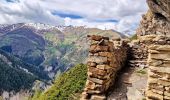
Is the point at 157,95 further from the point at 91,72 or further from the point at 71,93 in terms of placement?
the point at 71,93

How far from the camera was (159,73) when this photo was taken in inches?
680

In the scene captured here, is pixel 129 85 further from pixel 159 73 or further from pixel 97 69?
pixel 159 73

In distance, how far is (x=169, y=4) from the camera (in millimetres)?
67312

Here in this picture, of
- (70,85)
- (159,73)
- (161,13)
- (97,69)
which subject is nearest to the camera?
(159,73)

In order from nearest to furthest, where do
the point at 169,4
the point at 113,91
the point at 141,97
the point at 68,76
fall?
the point at 141,97 → the point at 113,91 → the point at 169,4 → the point at 68,76

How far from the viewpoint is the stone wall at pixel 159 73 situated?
56.1 ft

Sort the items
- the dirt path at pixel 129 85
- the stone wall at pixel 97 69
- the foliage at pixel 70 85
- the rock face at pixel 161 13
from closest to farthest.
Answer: the stone wall at pixel 97 69 → the dirt path at pixel 129 85 → the rock face at pixel 161 13 → the foliage at pixel 70 85

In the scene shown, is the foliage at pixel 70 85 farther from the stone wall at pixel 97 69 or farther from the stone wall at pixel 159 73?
the stone wall at pixel 159 73

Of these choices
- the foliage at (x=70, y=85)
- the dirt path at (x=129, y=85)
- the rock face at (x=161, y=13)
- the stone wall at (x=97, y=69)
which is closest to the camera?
the stone wall at (x=97, y=69)

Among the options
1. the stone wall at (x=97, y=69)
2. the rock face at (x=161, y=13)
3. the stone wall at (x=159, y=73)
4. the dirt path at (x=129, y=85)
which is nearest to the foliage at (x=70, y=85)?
the rock face at (x=161, y=13)

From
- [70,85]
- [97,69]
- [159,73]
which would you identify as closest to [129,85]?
[97,69]

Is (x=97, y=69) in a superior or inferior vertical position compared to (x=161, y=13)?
inferior

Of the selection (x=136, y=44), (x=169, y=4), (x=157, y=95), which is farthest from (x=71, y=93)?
(x=157, y=95)

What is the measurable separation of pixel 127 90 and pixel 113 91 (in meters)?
1.04
